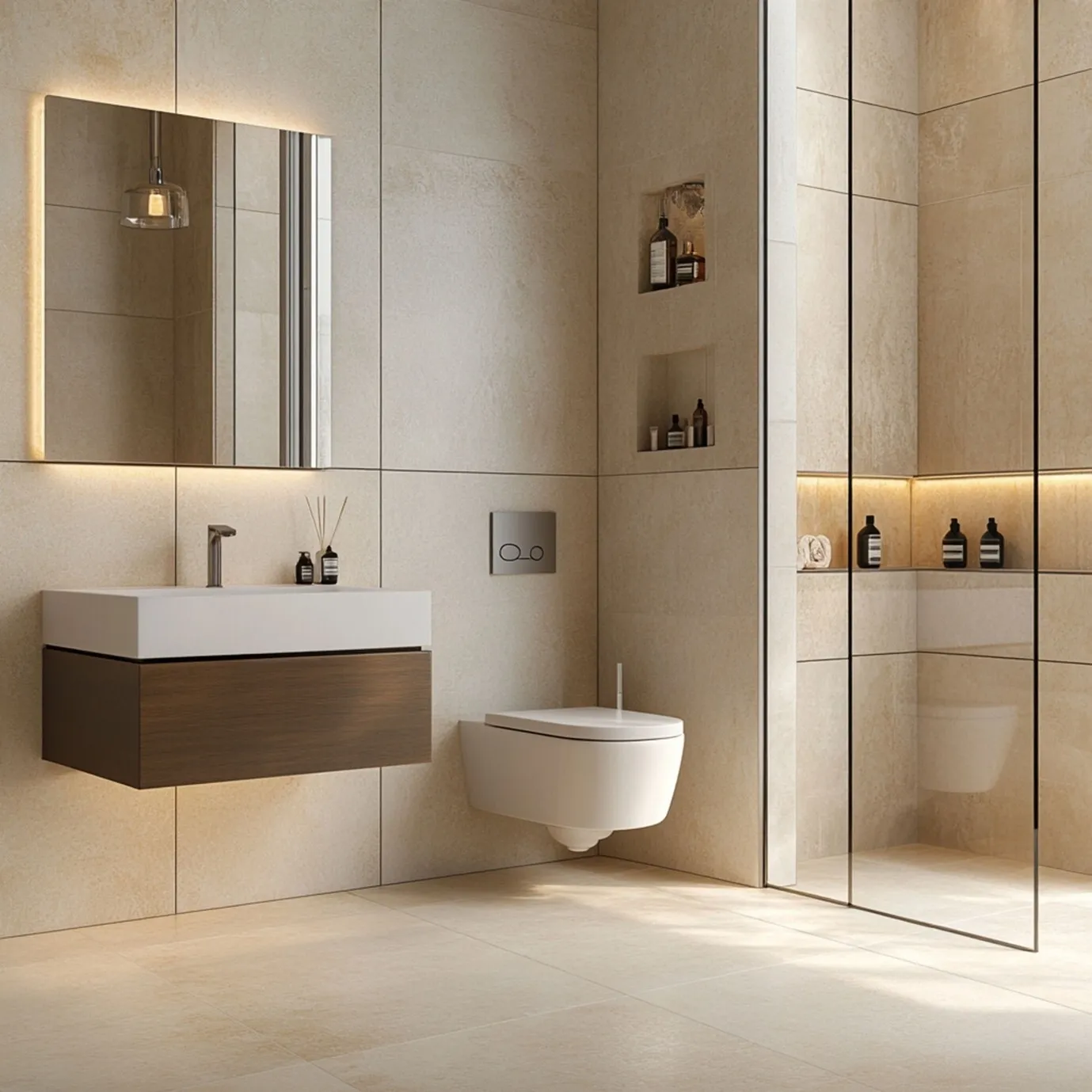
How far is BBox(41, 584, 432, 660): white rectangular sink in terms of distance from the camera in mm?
3225

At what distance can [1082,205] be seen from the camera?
415 cm

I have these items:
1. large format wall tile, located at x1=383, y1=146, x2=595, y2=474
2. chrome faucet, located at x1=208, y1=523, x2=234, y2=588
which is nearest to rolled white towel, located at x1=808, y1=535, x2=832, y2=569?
large format wall tile, located at x1=383, y1=146, x2=595, y2=474

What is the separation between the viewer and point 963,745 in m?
3.48

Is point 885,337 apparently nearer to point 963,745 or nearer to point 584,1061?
point 963,745

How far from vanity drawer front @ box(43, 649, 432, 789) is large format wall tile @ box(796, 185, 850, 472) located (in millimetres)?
1255

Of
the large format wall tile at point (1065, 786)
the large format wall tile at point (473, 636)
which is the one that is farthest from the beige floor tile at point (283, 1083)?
the large format wall tile at point (1065, 786)

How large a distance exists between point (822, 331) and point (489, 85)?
4.27 ft

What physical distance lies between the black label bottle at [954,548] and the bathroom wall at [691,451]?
0.66 m

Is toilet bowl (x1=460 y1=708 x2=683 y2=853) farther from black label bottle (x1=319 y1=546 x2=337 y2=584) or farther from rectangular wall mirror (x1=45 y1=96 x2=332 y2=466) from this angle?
rectangular wall mirror (x1=45 y1=96 x2=332 y2=466)

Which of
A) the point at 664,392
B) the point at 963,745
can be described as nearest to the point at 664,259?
the point at 664,392

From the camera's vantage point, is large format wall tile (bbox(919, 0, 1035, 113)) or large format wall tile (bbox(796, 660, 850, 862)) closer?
large format wall tile (bbox(919, 0, 1035, 113))

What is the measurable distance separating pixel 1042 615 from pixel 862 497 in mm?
968

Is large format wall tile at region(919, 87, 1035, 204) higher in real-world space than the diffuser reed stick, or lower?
higher

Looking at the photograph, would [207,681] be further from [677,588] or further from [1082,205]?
[1082,205]
